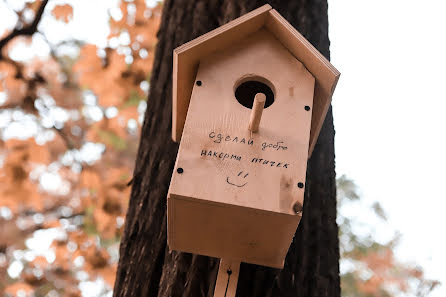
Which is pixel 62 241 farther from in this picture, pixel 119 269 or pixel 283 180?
pixel 283 180

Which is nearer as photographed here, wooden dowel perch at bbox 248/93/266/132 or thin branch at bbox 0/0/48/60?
→ wooden dowel perch at bbox 248/93/266/132

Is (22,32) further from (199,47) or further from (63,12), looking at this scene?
(199,47)

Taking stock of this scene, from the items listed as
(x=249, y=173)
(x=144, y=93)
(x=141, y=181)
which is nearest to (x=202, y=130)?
(x=249, y=173)

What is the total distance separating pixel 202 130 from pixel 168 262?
2.05 feet

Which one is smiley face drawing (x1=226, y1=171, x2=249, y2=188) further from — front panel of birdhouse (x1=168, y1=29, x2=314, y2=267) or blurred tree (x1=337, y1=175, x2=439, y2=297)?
blurred tree (x1=337, y1=175, x2=439, y2=297)

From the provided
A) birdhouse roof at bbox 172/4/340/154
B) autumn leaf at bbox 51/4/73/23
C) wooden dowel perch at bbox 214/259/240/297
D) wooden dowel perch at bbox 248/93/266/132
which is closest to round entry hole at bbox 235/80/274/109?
birdhouse roof at bbox 172/4/340/154

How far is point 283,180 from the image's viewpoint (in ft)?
4.04

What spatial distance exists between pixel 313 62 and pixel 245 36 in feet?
0.86

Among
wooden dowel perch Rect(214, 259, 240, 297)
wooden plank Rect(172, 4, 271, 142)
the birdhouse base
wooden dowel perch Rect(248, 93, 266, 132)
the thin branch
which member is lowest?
wooden dowel perch Rect(214, 259, 240, 297)

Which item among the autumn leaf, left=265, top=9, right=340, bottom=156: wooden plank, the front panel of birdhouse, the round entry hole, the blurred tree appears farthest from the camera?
the blurred tree

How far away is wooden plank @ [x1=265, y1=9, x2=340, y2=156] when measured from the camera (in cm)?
143

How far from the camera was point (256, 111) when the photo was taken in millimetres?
1241

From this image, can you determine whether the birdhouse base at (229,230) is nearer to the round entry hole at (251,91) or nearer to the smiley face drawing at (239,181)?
the smiley face drawing at (239,181)

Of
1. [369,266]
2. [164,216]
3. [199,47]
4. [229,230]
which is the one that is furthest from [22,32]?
[369,266]
